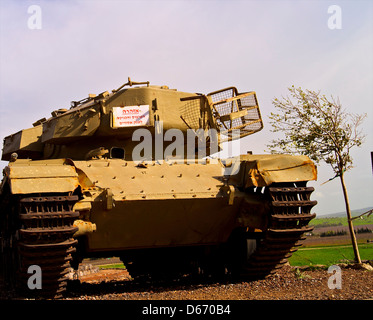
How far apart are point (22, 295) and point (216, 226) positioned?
3.51 metres

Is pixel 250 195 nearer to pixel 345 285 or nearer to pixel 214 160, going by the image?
pixel 214 160

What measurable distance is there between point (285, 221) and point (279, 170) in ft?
2.78

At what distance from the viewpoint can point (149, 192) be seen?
7.93 metres

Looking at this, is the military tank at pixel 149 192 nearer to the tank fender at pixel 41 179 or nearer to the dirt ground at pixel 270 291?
the tank fender at pixel 41 179

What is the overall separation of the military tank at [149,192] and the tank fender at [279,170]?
0.06 feet

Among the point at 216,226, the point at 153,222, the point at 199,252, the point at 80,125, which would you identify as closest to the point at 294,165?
the point at 216,226

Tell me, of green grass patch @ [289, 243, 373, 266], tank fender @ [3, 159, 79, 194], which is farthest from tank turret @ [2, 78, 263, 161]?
green grass patch @ [289, 243, 373, 266]

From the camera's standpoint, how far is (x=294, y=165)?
818 centimetres

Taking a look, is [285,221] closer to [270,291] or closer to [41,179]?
[270,291]

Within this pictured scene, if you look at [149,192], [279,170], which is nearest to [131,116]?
[149,192]

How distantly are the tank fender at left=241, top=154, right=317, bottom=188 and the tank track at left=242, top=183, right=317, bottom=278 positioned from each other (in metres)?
0.17

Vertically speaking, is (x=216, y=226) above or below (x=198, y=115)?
below

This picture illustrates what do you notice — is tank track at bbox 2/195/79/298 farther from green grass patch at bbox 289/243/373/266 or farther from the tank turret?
green grass patch at bbox 289/243/373/266
